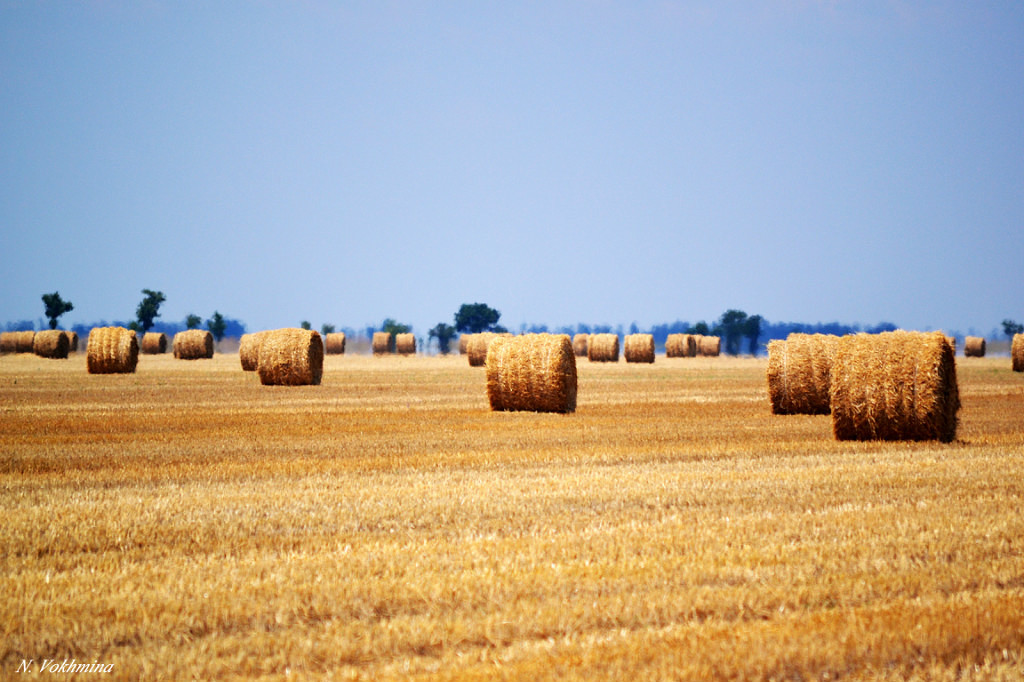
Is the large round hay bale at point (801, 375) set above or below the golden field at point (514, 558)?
above

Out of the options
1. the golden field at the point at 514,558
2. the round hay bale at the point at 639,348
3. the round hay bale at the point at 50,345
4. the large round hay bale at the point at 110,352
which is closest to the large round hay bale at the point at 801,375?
the golden field at the point at 514,558

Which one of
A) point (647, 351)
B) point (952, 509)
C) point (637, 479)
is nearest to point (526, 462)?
point (637, 479)

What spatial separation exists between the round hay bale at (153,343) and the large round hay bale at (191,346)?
9687 mm

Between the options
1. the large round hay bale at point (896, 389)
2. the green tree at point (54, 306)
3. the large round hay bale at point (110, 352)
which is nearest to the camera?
the large round hay bale at point (896, 389)

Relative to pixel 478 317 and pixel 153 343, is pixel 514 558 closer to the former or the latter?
pixel 153 343

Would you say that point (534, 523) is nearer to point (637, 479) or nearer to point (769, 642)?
point (637, 479)

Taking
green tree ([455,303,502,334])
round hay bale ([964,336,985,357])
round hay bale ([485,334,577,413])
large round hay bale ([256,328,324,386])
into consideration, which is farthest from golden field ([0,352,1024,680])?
green tree ([455,303,502,334])

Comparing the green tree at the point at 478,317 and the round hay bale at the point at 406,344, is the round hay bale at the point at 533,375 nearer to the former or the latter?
the round hay bale at the point at 406,344

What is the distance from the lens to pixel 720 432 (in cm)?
1490

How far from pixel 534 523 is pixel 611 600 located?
7.29ft

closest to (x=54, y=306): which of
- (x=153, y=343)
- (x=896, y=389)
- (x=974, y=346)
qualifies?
(x=153, y=343)

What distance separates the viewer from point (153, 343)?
202 ft

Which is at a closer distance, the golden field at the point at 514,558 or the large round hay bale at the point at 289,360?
the golden field at the point at 514,558

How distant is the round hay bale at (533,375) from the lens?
18969 millimetres
